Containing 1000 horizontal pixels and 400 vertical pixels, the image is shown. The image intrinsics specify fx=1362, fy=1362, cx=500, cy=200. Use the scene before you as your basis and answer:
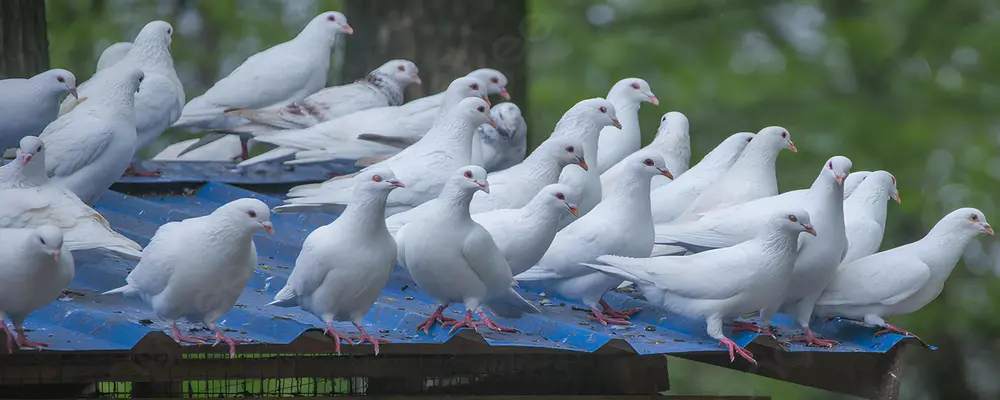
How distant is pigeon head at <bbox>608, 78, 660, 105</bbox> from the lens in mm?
8441

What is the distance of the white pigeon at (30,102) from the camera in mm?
6555

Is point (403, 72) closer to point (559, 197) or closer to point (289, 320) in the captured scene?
point (559, 197)

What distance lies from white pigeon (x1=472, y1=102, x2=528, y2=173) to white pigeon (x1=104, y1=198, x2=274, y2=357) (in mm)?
3086

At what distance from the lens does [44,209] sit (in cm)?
526

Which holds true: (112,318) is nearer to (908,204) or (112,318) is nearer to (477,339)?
(477,339)

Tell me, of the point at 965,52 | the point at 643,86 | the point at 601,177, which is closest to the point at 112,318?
the point at 601,177

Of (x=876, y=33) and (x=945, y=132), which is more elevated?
(x=876, y=33)

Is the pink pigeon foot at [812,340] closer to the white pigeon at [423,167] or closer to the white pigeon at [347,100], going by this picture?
the white pigeon at [423,167]

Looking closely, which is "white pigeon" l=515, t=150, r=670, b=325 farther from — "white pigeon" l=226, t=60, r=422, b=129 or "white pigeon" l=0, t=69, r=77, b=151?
"white pigeon" l=226, t=60, r=422, b=129

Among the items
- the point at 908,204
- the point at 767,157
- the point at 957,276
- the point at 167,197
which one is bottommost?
the point at 957,276

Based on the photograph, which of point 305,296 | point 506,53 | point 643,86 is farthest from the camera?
point 506,53

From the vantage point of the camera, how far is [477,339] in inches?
184

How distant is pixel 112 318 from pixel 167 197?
2728 mm

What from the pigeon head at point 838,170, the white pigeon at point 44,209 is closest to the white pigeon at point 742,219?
the pigeon head at point 838,170
